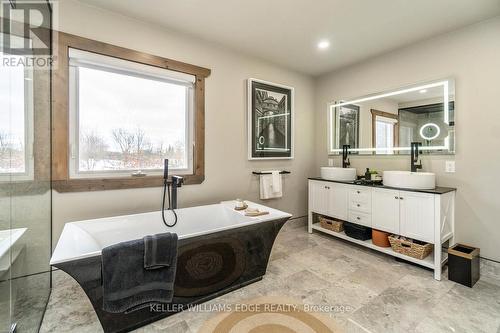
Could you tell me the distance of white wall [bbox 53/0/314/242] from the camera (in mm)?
2307

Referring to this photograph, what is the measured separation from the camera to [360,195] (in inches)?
119

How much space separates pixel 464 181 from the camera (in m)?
2.59

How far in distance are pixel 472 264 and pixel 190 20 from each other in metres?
3.68

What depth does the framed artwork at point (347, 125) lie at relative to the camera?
3652 mm

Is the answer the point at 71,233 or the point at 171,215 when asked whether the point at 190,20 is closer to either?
the point at 171,215

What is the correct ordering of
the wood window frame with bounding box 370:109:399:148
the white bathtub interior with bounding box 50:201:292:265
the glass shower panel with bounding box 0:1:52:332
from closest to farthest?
the glass shower panel with bounding box 0:1:52:332, the white bathtub interior with bounding box 50:201:292:265, the wood window frame with bounding box 370:109:399:148

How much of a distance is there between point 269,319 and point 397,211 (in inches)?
74.0

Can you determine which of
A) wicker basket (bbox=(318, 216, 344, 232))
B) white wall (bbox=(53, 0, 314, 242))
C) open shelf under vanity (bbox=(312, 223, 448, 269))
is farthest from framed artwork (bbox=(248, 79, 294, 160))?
open shelf under vanity (bbox=(312, 223, 448, 269))

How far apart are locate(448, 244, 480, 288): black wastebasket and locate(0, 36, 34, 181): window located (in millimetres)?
3642

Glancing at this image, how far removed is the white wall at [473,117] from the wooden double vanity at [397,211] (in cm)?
18

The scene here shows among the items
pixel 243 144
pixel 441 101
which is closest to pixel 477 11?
pixel 441 101

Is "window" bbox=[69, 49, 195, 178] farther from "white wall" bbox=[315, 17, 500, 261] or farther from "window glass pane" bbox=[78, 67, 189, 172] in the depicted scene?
"white wall" bbox=[315, 17, 500, 261]

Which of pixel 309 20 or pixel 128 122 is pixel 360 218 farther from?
pixel 128 122

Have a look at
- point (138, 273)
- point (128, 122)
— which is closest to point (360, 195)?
point (138, 273)
